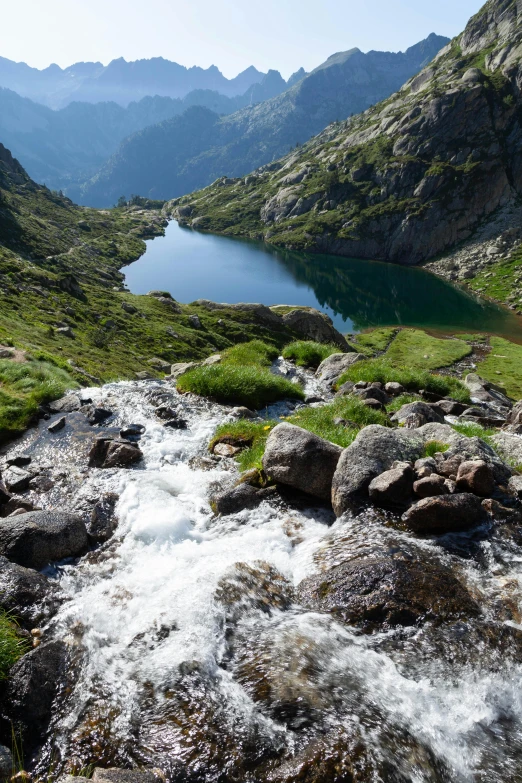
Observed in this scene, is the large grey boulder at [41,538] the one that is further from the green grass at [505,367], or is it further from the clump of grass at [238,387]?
the green grass at [505,367]

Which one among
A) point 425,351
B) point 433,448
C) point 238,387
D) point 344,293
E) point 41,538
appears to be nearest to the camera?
point 41,538

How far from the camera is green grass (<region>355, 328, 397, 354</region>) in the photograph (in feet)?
332

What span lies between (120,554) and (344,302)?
15739cm

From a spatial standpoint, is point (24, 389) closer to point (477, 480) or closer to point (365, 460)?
point (365, 460)

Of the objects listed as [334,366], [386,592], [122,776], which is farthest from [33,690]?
[334,366]

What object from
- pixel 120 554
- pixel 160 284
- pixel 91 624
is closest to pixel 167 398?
pixel 120 554

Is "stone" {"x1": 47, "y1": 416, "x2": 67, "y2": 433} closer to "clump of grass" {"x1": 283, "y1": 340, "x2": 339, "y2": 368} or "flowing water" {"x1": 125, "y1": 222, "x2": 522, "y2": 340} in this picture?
"clump of grass" {"x1": 283, "y1": 340, "x2": 339, "y2": 368}

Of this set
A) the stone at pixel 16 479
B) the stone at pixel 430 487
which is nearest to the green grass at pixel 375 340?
the stone at pixel 430 487

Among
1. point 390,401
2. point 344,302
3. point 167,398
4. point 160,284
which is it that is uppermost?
point 167,398

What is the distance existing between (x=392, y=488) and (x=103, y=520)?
8.25 metres

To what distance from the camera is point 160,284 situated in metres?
155

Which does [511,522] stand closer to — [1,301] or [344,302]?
[1,301]

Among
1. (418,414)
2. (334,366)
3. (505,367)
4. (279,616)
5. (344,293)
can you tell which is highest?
(279,616)

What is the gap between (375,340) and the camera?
360ft
